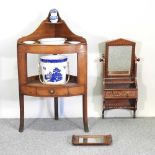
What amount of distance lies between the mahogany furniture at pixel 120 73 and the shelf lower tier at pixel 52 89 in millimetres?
345

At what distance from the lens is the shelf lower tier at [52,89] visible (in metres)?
2.41

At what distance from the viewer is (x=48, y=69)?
243cm

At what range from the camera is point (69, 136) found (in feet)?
8.24

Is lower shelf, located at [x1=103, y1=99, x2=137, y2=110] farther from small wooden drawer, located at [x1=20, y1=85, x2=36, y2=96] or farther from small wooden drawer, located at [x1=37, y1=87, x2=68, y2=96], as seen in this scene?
small wooden drawer, located at [x1=20, y1=85, x2=36, y2=96]

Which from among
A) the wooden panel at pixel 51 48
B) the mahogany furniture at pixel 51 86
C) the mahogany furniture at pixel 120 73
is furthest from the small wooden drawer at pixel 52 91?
the mahogany furniture at pixel 120 73

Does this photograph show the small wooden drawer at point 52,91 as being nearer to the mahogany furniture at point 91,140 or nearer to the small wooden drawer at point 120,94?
the mahogany furniture at point 91,140

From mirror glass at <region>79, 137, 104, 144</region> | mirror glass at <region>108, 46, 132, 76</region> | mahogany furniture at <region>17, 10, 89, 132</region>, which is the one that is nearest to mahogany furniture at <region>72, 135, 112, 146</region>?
mirror glass at <region>79, 137, 104, 144</region>

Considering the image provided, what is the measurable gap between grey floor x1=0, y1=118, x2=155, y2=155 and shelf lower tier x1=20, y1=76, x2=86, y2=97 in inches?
12.9

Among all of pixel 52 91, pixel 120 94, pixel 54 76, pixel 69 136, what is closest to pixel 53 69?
pixel 54 76

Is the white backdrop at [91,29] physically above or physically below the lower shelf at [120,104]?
above

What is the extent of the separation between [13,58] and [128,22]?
3.19 ft

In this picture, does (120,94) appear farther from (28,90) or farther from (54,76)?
(28,90)

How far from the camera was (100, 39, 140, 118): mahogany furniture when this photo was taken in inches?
106

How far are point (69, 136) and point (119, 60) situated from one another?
72cm
